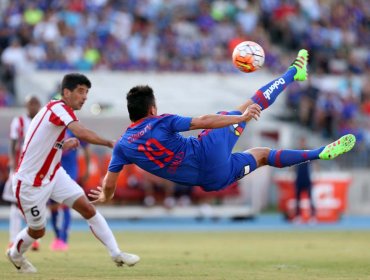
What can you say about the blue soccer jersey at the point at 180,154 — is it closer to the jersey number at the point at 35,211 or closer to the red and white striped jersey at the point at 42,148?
the red and white striped jersey at the point at 42,148

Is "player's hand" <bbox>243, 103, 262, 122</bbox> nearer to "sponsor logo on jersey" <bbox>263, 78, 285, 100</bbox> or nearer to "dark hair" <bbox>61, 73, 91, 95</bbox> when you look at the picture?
"sponsor logo on jersey" <bbox>263, 78, 285, 100</bbox>

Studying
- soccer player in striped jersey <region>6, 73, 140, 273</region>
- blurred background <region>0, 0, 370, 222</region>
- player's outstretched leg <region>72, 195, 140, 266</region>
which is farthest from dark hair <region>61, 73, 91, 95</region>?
blurred background <region>0, 0, 370, 222</region>

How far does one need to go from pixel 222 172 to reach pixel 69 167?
18.0 feet

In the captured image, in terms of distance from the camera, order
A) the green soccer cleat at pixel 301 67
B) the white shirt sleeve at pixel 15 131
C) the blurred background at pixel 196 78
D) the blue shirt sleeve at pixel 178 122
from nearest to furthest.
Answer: the blue shirt sleeve at pixel 178 122 → the green soccer cleat at pixel 301 67 → the white shirt sleeve at pixel 15 131 → the blurred background at pixel 196 78

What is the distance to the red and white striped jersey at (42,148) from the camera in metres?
12.6

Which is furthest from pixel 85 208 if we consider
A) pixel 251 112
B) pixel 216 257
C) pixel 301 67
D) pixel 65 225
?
pixel 65 225

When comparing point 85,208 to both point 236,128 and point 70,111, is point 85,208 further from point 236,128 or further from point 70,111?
point 236,128

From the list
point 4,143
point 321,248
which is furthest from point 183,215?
point 321,248

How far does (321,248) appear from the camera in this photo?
18.3m

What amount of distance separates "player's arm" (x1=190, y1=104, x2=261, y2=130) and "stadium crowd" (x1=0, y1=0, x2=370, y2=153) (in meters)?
16.4

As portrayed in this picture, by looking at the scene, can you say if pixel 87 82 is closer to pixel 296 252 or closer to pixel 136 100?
pixel 136 100

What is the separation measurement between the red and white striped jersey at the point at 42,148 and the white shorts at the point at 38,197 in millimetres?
79

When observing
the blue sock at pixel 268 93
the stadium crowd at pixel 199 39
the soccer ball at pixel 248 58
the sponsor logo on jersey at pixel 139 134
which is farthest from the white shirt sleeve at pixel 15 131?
the stadium crowd at pixel 199 39

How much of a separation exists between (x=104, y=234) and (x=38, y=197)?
3.02ft
